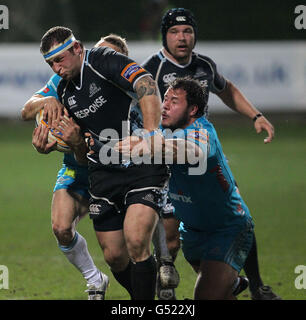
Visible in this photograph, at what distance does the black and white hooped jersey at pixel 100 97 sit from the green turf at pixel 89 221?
1561 millimetres

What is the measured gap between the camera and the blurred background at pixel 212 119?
278 inches

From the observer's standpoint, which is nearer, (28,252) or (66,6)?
(28,252)

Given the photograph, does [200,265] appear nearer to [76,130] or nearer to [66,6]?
[76,130]

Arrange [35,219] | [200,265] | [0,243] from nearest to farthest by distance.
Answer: [200,265] < [0,243] < [35,219]

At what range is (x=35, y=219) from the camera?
9391mm

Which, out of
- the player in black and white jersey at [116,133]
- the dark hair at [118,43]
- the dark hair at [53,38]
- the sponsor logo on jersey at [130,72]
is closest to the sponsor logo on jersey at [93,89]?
the player in black and white jersey at [116,133]

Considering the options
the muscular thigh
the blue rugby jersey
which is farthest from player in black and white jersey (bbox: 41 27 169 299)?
the muscular thigh

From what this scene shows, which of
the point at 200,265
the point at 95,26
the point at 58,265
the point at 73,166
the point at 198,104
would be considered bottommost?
the point at 58,265

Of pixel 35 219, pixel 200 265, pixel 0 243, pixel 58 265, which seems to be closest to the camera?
pixel 200 265

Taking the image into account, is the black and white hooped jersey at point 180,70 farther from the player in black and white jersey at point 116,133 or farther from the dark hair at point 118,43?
the player in black and white jersey at point 116,133

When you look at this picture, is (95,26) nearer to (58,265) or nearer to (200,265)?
(58,265)

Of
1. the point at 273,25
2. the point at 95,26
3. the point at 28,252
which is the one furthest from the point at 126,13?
the point at 28,252

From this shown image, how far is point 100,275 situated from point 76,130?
1.34m
